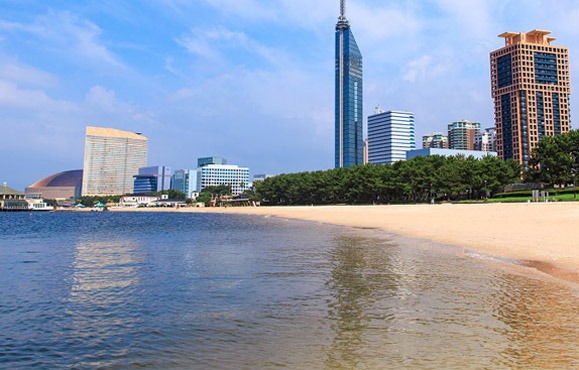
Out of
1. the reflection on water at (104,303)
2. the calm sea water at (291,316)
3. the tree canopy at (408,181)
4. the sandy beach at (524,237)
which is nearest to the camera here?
the calm sea water at (291,316)

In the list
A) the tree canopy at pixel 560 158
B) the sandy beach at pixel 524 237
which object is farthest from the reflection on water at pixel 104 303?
the tree canopy at pixel 560 158

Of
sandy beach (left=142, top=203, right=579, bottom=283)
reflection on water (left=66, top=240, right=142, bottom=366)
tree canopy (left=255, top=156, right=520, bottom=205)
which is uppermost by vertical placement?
tree canopy (left=255, top=156, right=520, bottom=205)

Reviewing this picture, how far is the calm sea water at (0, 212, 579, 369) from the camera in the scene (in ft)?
25.8

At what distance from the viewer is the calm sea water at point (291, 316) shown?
310 inches

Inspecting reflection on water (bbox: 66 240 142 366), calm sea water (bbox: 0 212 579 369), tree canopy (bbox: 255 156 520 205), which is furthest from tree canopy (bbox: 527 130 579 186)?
reflection on water (bbox: 66 240 142 366)

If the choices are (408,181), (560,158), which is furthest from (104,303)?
(408,181)

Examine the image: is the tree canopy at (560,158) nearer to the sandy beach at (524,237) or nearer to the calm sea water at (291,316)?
the sandy beach at (524,237)

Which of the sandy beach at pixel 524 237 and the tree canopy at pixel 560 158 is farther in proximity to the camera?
the tree canopy at pixel 560 158

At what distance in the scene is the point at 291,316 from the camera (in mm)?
10625

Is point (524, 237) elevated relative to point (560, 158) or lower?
lower

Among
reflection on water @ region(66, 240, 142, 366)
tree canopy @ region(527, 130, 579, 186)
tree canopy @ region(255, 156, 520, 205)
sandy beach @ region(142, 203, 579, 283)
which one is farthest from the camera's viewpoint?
tree canopy @ region(255, 156, 520, 205)

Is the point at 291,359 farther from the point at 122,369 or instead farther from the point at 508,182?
the point at 508,182

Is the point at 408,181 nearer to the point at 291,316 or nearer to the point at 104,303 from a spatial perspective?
the point at 291,316

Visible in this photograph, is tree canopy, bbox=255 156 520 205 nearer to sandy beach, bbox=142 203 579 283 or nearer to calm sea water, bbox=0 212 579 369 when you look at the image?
sandy beach, bbox=142 203 579 283
